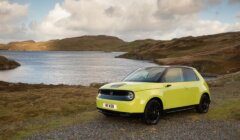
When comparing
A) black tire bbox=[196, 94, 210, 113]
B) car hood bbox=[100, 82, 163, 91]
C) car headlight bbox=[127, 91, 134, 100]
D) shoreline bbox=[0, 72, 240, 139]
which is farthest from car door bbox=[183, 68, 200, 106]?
car headlight bbox=[127, 91, 134, 100]

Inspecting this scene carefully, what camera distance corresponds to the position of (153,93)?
1259 cm

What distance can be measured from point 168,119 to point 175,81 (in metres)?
1.66

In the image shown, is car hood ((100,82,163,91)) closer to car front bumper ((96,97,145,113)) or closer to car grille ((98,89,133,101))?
car grille ((98,89,133,101))

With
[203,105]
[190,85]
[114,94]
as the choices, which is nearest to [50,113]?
[114,94]

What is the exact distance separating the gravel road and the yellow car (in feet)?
1.80

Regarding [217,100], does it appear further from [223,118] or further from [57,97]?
[57,97]

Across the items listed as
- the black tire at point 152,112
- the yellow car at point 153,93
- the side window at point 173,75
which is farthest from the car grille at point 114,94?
the side window at point 173,75

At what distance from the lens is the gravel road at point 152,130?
11.4m

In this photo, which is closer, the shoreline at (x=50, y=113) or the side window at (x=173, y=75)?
the shoreline at (x=50, y=113)

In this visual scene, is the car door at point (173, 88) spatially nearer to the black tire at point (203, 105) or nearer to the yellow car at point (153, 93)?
the yellow car at point (153, 93)

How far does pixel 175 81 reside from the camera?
1406cm

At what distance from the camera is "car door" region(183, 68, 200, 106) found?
14547 mm

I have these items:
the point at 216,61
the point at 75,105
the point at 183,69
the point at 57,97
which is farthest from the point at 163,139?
the point at 216,61

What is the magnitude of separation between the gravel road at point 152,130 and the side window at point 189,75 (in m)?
1.77
